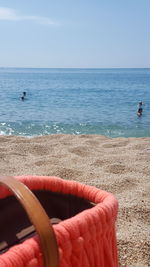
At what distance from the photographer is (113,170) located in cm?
347

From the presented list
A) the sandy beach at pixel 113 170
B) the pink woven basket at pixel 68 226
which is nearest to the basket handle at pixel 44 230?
the pink woven basket at pixel 68 226

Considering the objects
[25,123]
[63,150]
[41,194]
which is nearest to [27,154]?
[63,150]

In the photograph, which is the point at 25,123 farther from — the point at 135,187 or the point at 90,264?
the point at 90,264

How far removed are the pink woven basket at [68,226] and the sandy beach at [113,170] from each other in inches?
24.2

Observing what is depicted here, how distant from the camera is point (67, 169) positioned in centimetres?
334

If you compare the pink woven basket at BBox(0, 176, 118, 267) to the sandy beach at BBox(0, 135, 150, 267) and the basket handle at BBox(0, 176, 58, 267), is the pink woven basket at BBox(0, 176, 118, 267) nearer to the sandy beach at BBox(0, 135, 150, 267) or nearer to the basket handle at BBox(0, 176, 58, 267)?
the basket handle at BBox(0, 176, 58, 267)

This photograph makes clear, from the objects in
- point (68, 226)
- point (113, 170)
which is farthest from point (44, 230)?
point (113, 170)

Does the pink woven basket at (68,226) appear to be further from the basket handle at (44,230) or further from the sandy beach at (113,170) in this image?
the sandy beach at (113,170)

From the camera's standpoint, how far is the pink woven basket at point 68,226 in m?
0.83

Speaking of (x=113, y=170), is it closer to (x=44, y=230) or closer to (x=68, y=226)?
(x=68, y=226)

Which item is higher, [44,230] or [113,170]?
[44,230]

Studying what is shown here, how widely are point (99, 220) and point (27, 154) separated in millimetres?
3328

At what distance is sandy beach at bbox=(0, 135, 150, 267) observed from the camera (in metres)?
2.04

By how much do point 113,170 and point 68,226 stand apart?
8.43 ft
